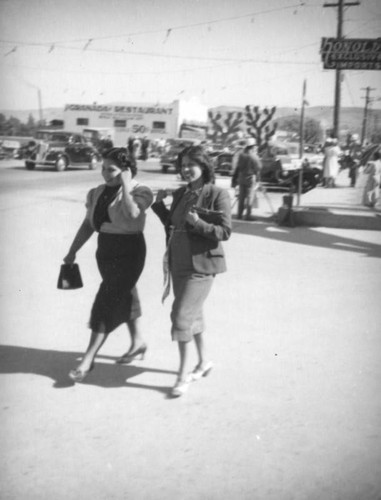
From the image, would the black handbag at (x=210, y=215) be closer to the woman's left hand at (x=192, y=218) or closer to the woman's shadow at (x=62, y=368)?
the woman's left hand at (x=192, y=218)

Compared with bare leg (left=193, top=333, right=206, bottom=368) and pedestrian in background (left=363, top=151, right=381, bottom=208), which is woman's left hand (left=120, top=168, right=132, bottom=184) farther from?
pedestrian in background (left=363, top=151, right=381, bottom=208)

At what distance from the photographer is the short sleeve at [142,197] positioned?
155 inches

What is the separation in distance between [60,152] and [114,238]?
68.7 feet

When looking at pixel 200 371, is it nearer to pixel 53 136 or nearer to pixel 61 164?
pixel 61 164

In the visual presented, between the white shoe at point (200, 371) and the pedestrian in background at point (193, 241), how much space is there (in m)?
0.17

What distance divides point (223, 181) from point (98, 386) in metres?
19.9

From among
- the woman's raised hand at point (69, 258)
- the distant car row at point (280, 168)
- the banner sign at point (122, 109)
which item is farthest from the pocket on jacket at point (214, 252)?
the banner sign at point (122, 109)

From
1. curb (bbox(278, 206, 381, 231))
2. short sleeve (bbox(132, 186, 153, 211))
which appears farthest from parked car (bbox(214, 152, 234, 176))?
short sleeve (bbox(132, 186, 153, 211))

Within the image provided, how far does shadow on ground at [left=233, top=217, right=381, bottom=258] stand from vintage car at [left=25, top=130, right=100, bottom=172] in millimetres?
13664

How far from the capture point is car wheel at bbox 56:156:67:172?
24.0 meters

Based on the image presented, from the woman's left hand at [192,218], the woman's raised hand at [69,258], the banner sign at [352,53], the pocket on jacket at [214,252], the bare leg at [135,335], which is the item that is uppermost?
the banner sign at [352,53]

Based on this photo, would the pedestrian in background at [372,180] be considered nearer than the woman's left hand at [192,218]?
No

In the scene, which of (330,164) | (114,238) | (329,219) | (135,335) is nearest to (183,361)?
(135,335)

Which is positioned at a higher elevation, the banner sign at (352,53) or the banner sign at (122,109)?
the banner sign at (352,53)
